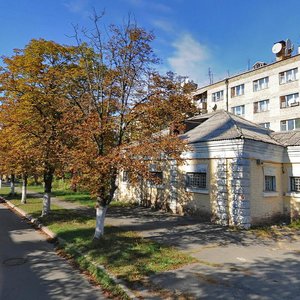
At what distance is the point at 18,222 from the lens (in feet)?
52.6

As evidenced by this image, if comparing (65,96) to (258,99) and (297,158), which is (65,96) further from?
(258,99)

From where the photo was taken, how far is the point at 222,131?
1515 cm

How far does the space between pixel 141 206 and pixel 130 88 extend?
10856mm

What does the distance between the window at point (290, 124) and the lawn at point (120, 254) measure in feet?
92.7

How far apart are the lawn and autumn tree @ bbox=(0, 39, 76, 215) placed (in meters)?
3.61

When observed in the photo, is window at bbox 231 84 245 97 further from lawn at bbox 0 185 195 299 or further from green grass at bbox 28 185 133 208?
lawn at bbox 0 185 195 299

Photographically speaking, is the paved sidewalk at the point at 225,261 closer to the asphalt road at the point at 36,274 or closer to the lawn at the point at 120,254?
the lawn at the point at 120,254

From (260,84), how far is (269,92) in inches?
75.4

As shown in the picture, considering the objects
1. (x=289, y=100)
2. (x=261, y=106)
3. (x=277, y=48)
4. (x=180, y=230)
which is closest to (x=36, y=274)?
(x=180, y=230)

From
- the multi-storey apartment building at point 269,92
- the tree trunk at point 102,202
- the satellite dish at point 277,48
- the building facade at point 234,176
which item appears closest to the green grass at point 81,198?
the building facade at point 234,176

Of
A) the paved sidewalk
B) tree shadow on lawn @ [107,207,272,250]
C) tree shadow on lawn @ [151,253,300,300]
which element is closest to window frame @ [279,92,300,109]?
tree shadow on lawn @ [107,207,272,250]

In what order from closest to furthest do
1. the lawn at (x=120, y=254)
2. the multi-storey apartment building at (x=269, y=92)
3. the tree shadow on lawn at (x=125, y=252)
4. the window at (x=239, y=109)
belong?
the lawn at (x=120, y=254)
the tree shadow on lawn at (x=125, y=252)
the multi-storey apartment building at (x=269, y=92)
the window at (x=239, y=109)

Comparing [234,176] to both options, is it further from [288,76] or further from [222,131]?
[288,76]

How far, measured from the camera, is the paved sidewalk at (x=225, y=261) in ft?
21.9
